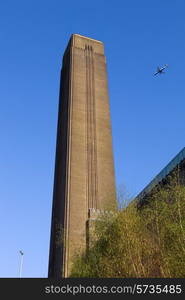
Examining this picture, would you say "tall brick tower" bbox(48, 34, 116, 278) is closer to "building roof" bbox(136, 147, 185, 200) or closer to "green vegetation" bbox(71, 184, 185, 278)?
"building roof" bbox(136, 147, 185, 200)

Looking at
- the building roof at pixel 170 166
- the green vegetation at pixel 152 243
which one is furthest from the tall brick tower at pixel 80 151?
the green vegetation at pixel 152 243

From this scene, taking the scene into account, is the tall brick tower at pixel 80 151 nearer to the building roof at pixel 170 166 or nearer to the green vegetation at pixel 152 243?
the building roof at pixel 170 166

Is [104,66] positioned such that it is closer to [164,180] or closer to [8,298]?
[164,180]

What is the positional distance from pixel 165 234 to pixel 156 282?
9.46 meters

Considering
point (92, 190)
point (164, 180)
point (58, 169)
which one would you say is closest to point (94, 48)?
point (58, 169)

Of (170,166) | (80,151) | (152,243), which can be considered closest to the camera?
(152,243)

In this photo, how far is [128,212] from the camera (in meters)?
28.4

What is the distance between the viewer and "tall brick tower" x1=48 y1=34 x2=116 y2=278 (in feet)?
206

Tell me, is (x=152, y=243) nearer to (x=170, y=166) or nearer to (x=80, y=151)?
(x=170, y=166)

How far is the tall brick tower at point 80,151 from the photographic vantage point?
62.7 meters

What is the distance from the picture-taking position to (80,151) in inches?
2692

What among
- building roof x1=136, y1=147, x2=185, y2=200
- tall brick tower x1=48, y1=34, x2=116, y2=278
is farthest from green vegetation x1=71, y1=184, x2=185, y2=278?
tall brick tower x1=48, y1=34, x2=116, y2=278

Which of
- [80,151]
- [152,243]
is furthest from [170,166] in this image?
[152,243]

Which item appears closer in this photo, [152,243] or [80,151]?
[152,243]
